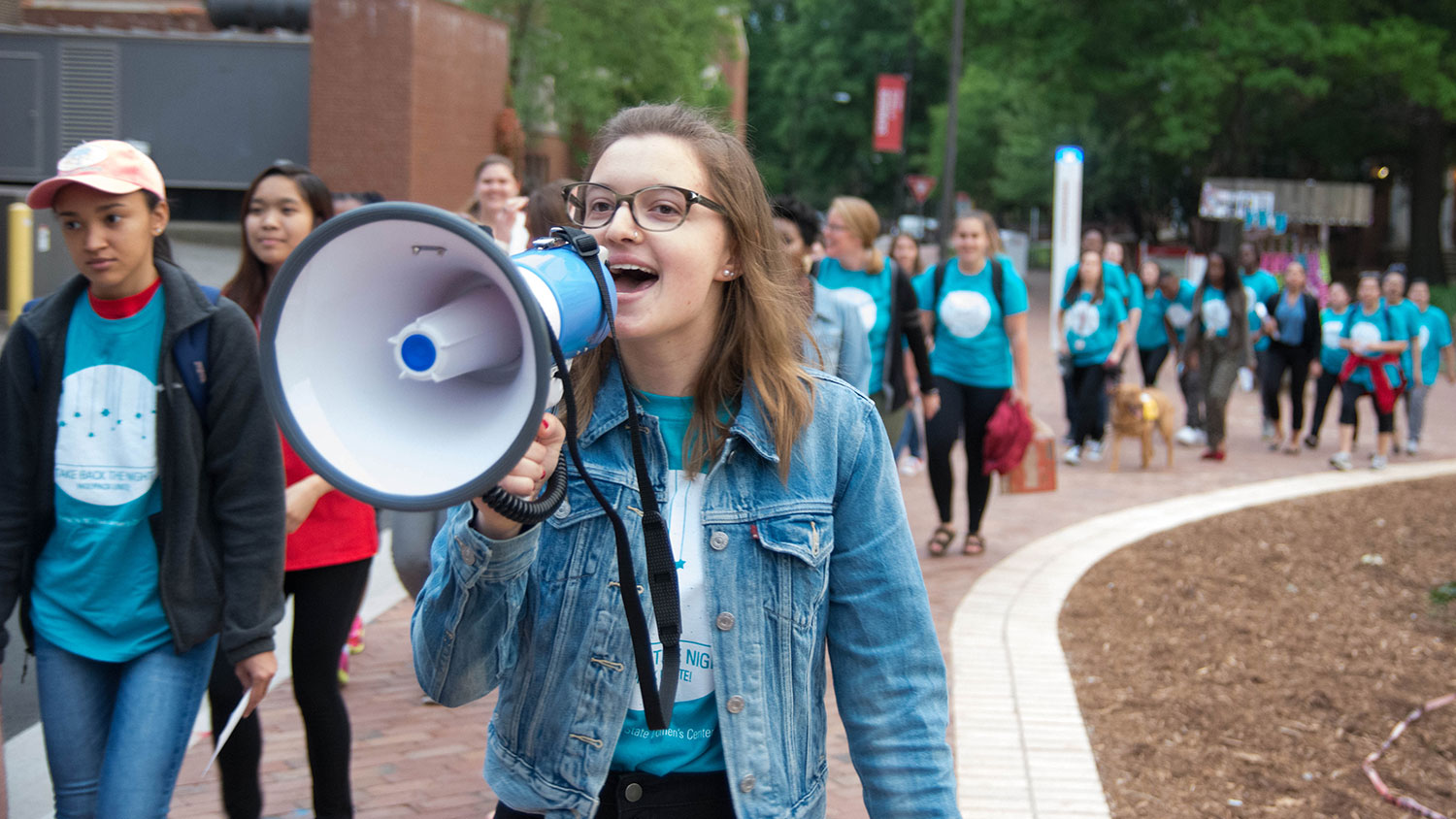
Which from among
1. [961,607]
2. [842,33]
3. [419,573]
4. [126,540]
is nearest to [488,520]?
[126,540]

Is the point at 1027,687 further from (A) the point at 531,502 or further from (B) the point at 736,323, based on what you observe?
(A) the point at 531,502

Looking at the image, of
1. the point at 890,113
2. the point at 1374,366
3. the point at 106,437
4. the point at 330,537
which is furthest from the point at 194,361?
the point at 890,113

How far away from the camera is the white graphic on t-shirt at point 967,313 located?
7711 millimetres

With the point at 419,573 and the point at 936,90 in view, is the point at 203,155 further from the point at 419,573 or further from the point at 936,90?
the point at 936,90

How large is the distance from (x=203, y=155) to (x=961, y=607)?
1351cm

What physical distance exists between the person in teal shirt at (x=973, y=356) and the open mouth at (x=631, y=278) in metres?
5.83

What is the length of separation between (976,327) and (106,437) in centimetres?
552

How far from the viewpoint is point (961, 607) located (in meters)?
6.80

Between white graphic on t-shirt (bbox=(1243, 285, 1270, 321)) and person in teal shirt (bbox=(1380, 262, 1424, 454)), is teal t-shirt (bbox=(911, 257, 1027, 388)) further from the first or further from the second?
white graphic on t-shirt (bbox=(1243, 285, 1270, 321))

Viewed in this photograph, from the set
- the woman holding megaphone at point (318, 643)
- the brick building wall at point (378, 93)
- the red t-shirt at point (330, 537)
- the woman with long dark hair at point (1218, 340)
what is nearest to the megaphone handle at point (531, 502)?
the woman holding megaphone at point (318, 643)

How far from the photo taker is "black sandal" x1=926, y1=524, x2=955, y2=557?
26.3 feet

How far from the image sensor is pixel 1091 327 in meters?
11.9

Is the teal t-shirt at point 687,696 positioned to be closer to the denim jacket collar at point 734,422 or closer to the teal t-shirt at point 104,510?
the denim jacket collar at point 734,422

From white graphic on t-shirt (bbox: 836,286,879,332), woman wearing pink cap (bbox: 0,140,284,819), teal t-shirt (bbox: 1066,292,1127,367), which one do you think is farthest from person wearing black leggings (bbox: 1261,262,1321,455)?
woman wearing pink cap (bbox: 0,140,284,819)
